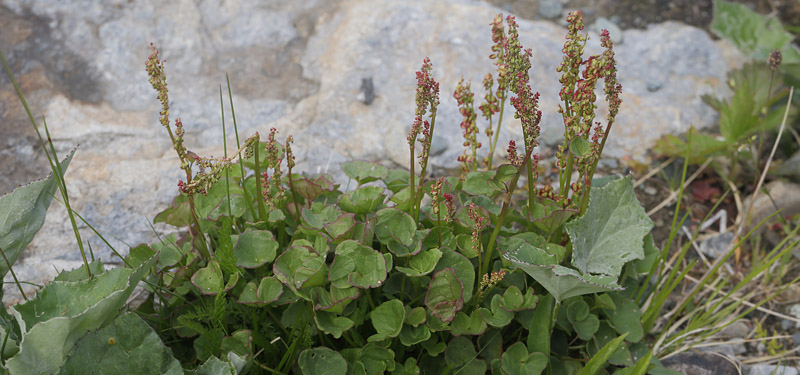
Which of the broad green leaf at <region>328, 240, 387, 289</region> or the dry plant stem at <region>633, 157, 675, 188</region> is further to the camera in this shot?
the dry plant stem at <region>633, 157, 675, 188</region>

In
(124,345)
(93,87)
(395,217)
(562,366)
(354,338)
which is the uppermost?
(93,87)

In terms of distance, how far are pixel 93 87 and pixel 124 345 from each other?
2075 mm

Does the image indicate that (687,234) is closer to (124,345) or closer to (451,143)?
(451,143)

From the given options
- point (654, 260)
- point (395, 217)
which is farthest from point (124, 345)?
point (654, 260)

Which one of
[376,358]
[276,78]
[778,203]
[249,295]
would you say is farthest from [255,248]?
[778,203]

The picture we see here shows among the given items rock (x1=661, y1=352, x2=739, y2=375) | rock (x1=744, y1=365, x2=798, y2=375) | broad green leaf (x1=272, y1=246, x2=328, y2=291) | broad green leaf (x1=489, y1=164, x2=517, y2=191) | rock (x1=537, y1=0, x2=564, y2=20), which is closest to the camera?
broad green leaf (x1=272, y1=246, x2=328, y2=291)

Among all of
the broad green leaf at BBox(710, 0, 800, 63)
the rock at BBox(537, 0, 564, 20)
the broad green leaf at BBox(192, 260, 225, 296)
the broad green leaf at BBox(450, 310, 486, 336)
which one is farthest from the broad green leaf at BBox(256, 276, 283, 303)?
the broad green leaf at BBox(710, 0, 800, 63)

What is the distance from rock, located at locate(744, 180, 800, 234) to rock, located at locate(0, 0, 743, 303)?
0.50 meters

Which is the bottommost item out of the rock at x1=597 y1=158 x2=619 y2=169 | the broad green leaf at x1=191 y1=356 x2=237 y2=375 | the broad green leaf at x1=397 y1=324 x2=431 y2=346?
the broad green leaf at x1=397 y1=324 x2=431 y2=346

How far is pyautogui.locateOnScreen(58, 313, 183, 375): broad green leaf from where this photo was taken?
1672 millimetres

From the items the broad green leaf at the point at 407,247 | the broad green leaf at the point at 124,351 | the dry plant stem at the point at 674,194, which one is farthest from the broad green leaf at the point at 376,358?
the dry plant stem at the point at 674,194

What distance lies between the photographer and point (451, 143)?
128 inches

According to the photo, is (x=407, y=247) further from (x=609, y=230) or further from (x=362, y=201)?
(x=609, y=230)

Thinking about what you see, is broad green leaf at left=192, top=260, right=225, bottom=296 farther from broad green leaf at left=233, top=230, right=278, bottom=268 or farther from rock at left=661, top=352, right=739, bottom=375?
rock at left=661, top=352, right=739, bottom=375
